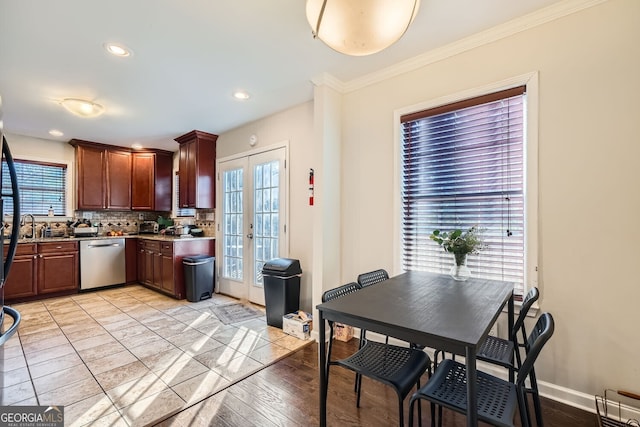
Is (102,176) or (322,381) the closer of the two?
(322,381)

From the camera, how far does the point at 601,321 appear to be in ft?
6.16

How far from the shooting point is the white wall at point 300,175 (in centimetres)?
358

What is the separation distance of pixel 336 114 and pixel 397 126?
0.69 meters

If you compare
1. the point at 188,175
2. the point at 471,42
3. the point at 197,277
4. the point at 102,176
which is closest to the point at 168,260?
the point at 197,277

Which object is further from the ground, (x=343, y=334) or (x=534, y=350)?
(x=534, y=350)

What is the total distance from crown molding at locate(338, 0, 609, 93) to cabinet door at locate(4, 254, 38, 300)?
483 cm

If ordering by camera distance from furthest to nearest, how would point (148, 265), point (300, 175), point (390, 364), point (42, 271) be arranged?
point (148, 265) → point (42, 271) → point (300, 175) → point (390, 364)

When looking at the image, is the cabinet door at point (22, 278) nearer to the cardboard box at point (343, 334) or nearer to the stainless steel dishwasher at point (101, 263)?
the stainless steel dishwasher at point (101, 263)

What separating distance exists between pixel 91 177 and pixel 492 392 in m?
6.24

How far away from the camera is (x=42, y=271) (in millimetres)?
4465

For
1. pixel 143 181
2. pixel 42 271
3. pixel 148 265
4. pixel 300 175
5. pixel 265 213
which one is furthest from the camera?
pixel 143 181

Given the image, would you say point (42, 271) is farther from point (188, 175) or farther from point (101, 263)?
point (188, 175)

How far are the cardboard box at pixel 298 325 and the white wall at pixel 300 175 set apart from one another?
343 mm

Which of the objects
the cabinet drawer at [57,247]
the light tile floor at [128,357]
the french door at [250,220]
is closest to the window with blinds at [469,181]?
the light tile floor at [128,357]
